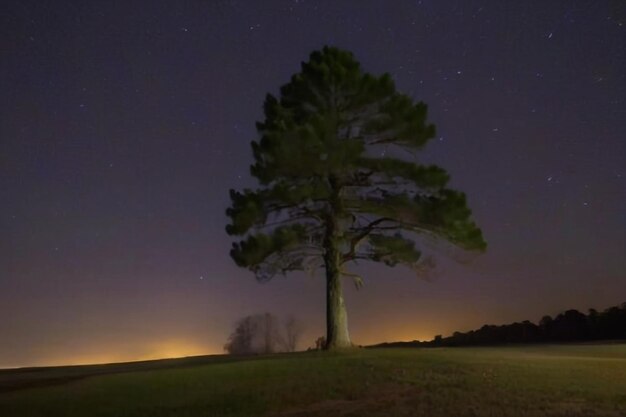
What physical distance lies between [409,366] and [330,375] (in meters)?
2.63

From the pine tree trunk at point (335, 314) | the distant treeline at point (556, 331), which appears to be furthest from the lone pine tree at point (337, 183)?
the distant treeline at point (556, 331)

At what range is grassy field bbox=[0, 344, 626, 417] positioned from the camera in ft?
51.9

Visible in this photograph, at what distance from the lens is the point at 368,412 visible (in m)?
16.0

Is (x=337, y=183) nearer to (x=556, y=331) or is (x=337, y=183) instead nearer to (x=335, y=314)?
(x=335, y=314)

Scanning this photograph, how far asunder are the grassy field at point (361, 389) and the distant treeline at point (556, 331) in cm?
2342

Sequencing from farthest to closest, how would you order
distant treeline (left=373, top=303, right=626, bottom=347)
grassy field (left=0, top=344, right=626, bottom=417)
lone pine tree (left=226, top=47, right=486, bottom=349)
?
distant treeline (left=373, top=303, right=626, bottom=347) → lone pine tree (left=226, top=47, right=486, bottom=349) → grassy field (left=0, top=344, right=626, bottom=417)

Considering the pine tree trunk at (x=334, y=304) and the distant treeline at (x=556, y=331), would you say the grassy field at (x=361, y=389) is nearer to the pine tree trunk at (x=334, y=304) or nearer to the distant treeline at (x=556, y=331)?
the pine tree trunk at (x=334, y=304)

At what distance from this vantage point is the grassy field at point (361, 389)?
1582cm

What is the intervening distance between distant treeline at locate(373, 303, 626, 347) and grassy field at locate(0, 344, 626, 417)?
922 inches

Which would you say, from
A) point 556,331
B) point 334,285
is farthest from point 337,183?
point 556,331

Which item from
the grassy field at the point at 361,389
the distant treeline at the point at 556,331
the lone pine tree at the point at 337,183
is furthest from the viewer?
the distant treeline at the point at 556,331

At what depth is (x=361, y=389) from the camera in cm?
1858

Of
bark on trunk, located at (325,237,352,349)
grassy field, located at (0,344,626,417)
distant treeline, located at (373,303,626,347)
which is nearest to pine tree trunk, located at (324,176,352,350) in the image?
bark on trunk, located at (325,237,352,349)

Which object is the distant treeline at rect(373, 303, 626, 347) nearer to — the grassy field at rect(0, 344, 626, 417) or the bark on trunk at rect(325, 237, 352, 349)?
the bark on trunk at rect(325, 237, 352, 349)
